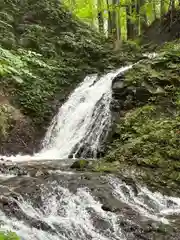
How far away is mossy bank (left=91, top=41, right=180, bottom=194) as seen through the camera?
→ 8.45 meters

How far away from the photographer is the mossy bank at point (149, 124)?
8.45m

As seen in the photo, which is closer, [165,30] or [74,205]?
[74,205]

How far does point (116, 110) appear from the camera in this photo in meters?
11.4

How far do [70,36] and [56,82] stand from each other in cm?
380

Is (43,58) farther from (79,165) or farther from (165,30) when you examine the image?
(79,165)

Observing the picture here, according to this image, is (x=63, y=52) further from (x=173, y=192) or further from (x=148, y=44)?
(x=173, y=192)

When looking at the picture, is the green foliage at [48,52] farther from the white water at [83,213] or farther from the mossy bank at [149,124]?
the white water at [83,213]

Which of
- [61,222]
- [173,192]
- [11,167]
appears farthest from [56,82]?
[61,222]

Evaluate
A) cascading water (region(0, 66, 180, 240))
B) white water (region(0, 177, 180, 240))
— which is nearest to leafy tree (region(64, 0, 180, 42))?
cascading water (region(0, 66, 180, 240))

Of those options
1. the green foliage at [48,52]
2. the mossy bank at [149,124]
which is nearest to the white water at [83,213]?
the mossy bank at [149,124]

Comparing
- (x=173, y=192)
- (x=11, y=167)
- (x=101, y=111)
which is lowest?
(x=173, y=192)

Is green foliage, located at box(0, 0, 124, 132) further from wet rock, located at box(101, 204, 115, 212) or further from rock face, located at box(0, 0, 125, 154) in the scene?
wet rock, located at box(101, 204, 115, 212)

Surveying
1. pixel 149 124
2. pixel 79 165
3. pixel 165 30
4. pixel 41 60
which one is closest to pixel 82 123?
pixel 149 124

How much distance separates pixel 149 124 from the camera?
1018 cm
